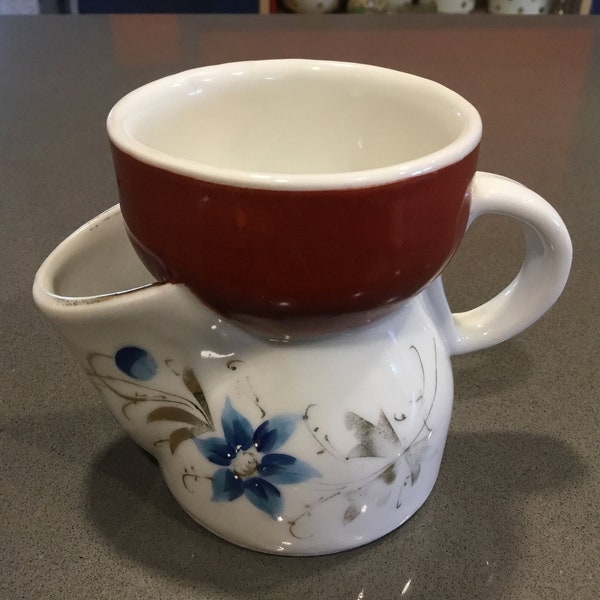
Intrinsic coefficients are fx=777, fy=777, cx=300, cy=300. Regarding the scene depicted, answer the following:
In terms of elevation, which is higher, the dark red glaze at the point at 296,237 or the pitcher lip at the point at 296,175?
the pitcher lip at the point at 296,175

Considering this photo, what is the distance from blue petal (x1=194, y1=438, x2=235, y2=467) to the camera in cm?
30

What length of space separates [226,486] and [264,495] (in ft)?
0.05

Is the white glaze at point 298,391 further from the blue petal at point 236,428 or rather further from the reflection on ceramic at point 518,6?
the reflection on ceramic at point 518,6

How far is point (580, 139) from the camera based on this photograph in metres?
0.71

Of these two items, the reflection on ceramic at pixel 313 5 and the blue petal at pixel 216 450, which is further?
the reflection on ceramic at pixel 313 5

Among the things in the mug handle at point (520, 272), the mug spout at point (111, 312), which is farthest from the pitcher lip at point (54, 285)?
the mug handle at point (520, 272)

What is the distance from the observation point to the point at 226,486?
31 cm

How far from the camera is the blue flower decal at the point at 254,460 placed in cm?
29

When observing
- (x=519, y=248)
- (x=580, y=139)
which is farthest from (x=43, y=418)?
(x=580, y=139)

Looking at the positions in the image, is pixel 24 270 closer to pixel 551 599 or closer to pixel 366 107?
pixel 366 107

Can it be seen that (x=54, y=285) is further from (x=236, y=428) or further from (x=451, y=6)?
(x=451, y=6)

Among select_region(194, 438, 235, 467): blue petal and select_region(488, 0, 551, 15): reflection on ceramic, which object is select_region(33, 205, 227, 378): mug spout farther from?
select_region(488, 0, 551, 15): reflection on ceramic

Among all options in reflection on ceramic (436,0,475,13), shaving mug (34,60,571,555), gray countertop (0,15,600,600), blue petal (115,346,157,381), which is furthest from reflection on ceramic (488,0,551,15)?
blue petal (115,346,157,381)

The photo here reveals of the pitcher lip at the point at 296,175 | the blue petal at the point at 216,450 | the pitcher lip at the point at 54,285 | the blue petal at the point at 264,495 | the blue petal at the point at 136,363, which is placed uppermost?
the pitcher lip at the point at 296,175
